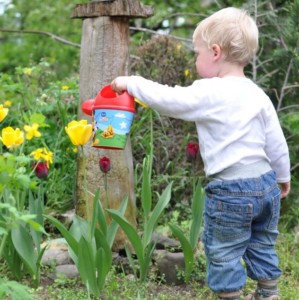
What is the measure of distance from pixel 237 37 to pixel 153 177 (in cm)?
214

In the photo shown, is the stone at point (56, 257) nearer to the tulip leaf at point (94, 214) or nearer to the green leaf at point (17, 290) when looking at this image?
the tulip leaf at point (94, 214)

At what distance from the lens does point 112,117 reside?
10.5 feet

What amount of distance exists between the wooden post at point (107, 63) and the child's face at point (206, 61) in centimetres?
91

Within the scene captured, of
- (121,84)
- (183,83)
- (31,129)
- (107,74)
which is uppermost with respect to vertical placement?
(121,84)

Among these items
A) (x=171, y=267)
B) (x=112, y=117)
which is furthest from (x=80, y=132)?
(x=171, y=267)

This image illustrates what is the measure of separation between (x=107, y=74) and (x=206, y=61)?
1.02 m

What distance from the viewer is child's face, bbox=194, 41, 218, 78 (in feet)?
10.4

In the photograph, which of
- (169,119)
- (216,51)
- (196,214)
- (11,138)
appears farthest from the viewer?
(169,119)

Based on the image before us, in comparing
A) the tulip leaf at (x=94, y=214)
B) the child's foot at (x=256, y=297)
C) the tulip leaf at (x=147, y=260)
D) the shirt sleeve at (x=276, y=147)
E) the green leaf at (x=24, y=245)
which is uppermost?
the shirt sleeve at (x=276, y=147)

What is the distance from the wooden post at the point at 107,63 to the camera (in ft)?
13.2

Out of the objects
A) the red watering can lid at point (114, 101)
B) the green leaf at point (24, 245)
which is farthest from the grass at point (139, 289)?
the red watering can lid at point (114, 101)

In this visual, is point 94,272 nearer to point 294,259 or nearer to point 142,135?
point 294,259

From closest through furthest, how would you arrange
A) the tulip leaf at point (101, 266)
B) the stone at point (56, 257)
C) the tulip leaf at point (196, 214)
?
the tulip leaf at point (101, 266) < the tulip leaf at point (196, 214) < the stone at point (56, 257)

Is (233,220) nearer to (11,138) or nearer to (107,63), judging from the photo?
(11,138)
